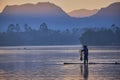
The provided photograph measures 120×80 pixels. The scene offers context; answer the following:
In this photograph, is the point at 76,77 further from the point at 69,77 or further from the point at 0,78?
the point at 0,78

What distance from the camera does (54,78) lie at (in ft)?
82.0

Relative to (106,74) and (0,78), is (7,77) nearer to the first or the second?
(0,78)

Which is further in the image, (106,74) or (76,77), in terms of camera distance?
(106,74)

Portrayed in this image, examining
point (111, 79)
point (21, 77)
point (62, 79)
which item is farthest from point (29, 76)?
point (111, 79)

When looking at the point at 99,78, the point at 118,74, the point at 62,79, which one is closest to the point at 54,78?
the point at 62,79

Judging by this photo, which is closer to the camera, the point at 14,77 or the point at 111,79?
the point at 111,79

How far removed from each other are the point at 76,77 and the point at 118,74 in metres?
2.61

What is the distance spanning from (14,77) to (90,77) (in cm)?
369

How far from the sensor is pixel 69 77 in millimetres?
25594

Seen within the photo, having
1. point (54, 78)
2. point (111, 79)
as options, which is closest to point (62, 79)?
point (54, 78)

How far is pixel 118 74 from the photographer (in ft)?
88.2

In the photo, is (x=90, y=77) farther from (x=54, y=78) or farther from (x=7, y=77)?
(x=7, y=77)

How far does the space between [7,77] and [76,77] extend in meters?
3.37

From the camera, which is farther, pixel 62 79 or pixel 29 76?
pixel 29 76
